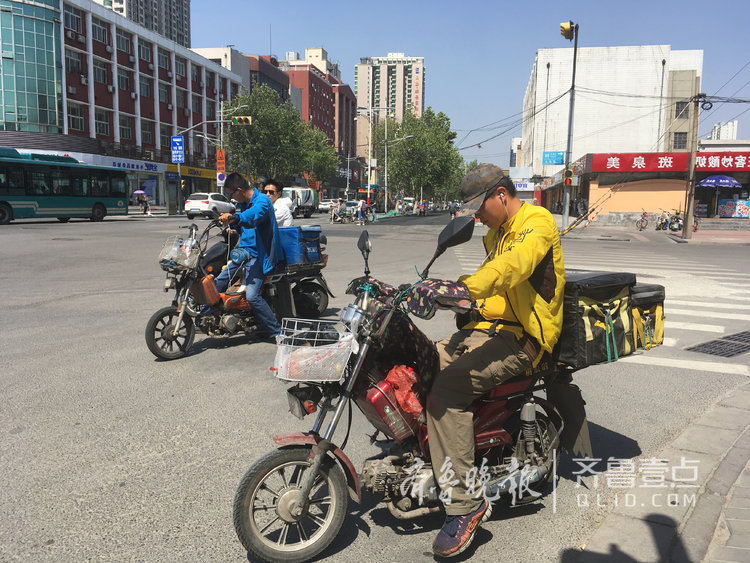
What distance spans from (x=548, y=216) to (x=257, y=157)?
52.5 metres

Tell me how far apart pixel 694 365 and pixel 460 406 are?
4218mm

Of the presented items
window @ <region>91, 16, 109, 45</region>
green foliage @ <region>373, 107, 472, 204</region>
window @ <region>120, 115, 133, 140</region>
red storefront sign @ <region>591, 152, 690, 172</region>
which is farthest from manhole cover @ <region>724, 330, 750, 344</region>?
green foliage @ <region>373, 107, 472, 204</region>

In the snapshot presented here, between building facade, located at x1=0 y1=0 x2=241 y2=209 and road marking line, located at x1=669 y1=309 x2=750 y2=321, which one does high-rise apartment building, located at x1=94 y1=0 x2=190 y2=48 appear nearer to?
building facade, located at x1=0 y1=0 x2=241 y2=209

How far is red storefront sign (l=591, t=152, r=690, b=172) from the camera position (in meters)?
35.4

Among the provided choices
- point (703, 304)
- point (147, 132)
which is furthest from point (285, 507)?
point (147, 132)

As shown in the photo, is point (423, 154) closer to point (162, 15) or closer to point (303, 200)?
point (303, 200)

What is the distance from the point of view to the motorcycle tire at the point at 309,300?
23.5 feet

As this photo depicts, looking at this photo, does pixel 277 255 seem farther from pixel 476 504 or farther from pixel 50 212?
pixel 50 212

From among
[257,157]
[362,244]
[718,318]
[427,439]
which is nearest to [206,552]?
[427,439]

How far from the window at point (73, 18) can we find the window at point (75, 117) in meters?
5.77

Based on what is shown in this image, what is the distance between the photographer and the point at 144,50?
52594 mm

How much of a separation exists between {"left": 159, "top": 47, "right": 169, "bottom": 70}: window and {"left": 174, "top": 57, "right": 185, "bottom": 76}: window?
120 centimetres

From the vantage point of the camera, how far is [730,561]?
2.56 m

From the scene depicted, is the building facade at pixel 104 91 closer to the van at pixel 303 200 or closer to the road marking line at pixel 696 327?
the van at pixel 303 200
